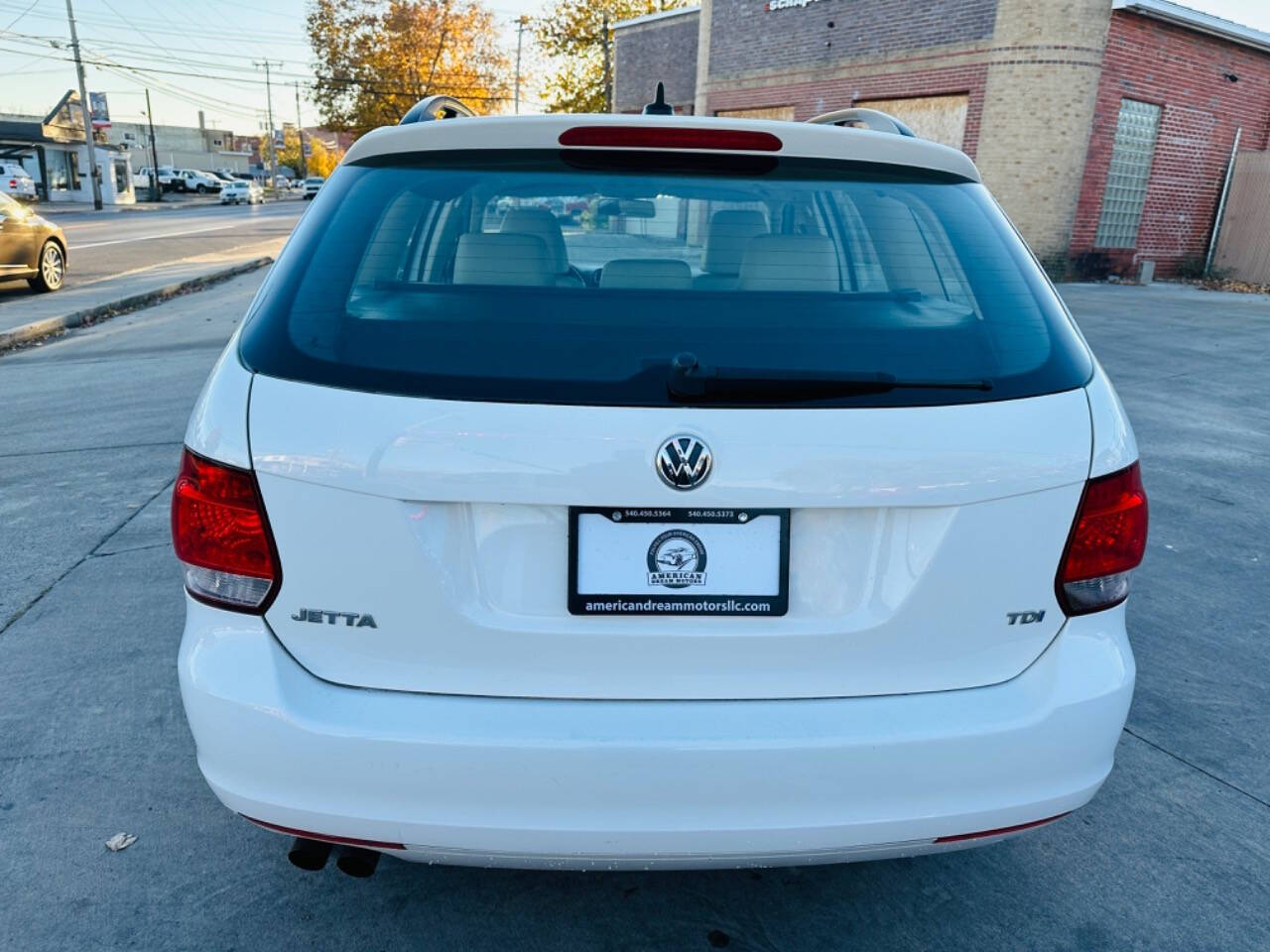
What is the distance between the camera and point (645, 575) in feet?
5.66

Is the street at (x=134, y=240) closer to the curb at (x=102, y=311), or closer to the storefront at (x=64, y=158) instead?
the curb at (x=102, y=311)

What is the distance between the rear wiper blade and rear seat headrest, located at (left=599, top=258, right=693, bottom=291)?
24cm

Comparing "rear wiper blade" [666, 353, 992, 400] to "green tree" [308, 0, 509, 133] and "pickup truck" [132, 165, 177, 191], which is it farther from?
"pickup truck" [132, 165, 177, 191]

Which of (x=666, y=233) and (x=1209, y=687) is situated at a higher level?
(x=666, y=233)

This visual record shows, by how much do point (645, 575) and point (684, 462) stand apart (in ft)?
0.72

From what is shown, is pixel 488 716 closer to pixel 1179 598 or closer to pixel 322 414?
pixel 322 414

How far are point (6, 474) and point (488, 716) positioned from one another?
5.06 m

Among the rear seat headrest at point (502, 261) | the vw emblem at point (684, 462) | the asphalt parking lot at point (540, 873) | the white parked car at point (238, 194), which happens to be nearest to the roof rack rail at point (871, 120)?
the rear seat headrest at point (502, 261)

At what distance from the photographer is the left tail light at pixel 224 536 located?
5.80ft

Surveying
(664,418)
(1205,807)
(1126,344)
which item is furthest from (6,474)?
(1126,344)

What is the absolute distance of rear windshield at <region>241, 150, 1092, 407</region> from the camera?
175cm

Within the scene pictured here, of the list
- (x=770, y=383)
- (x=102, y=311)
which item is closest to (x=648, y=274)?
(x=770, y=383)

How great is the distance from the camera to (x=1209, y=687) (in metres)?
3.38

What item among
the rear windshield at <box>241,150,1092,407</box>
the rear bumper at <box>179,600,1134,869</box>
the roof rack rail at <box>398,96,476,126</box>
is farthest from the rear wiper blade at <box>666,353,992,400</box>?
the roof rack rail at <box>398,96,476,126</box>
